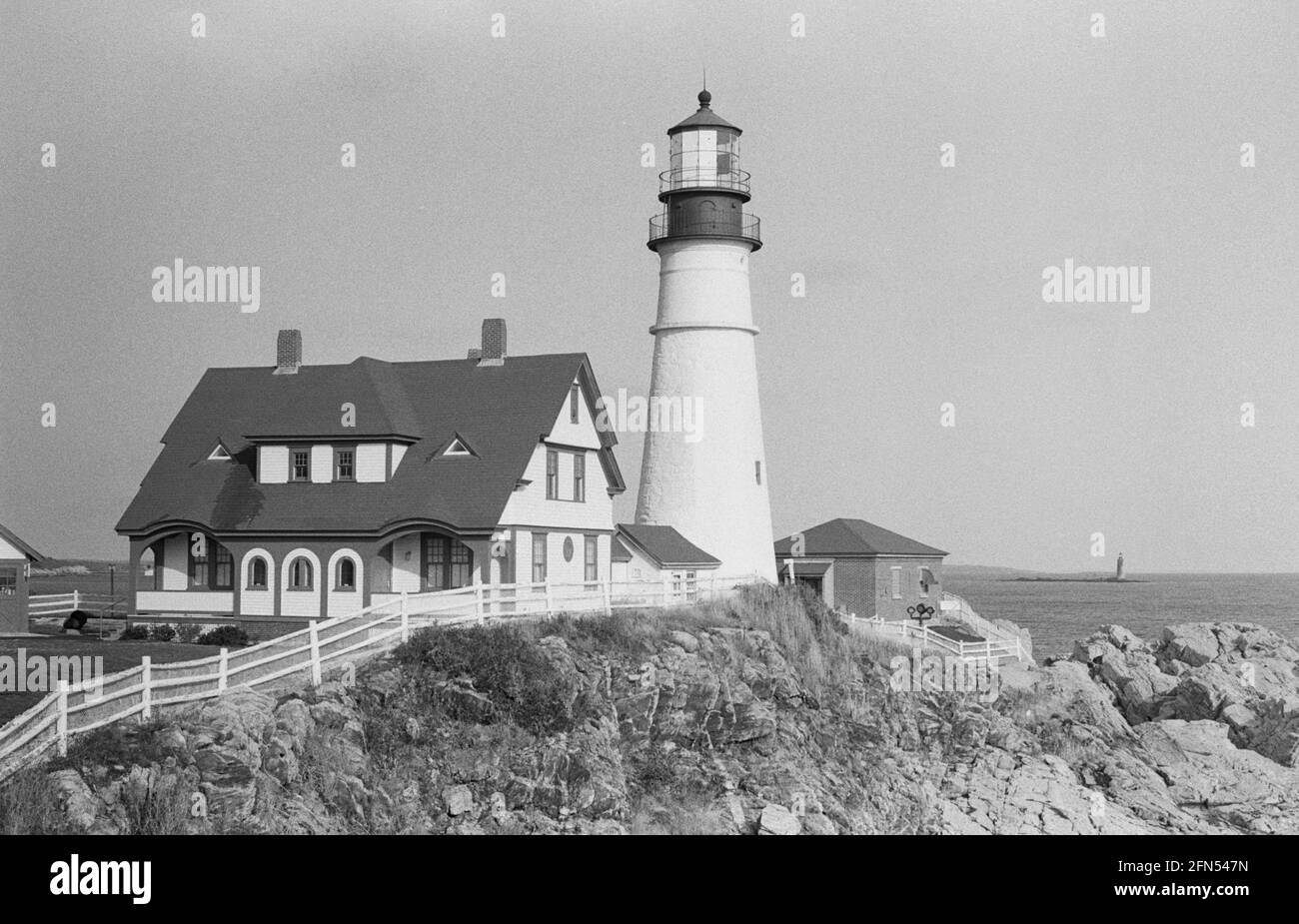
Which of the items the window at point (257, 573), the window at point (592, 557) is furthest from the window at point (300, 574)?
the window at point (592, 557)

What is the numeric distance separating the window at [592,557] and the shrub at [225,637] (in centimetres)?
881

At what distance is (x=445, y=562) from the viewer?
33.0m

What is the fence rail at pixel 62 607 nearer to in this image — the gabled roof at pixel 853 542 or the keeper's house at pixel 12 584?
the keeper's house at pixel 12 584

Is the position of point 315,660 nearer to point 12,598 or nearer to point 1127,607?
point 12,598

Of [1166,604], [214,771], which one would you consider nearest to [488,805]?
[214,771]

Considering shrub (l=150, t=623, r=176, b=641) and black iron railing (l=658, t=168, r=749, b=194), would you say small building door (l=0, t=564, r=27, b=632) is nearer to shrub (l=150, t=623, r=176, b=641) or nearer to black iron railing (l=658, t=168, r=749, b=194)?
shrub (l=150, t=623, r=176, b=641)

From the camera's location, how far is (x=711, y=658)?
98.4ft

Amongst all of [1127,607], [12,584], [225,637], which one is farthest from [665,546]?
[1127,607]

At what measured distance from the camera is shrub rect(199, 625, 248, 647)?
29766 mm

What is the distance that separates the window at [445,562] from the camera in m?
Result: 32.8

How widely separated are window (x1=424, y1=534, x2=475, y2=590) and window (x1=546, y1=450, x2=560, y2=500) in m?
2.60

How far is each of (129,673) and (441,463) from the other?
14.9 m

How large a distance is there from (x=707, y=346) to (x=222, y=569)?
13.6 metres
